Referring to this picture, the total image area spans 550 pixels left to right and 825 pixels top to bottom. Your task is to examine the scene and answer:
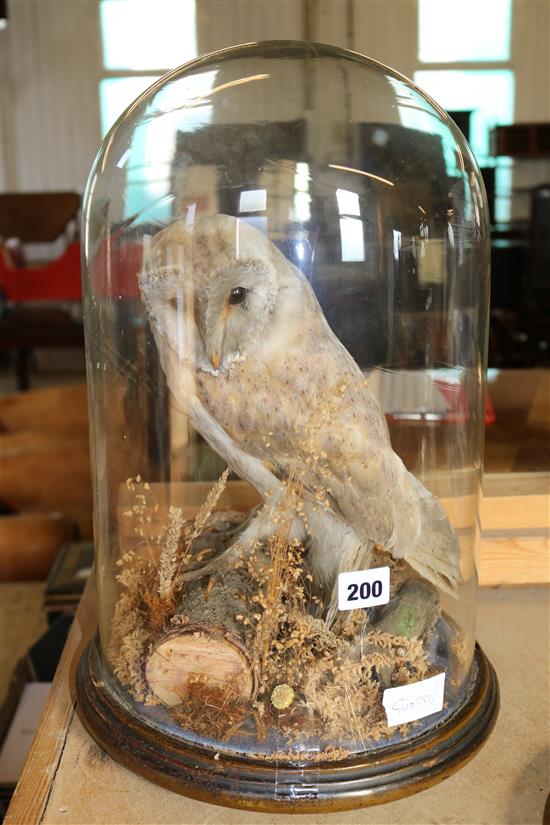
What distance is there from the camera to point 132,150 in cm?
88

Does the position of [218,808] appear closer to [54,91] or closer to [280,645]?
[280,645]

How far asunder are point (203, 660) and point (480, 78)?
20.4ft

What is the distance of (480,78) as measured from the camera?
6.14 meters

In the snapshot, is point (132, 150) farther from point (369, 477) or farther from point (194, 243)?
point (369, 477)

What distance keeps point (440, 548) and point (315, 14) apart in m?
0.67

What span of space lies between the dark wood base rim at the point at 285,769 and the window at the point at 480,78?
5.24 meters

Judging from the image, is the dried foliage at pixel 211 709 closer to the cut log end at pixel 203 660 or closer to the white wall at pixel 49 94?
the cut log end at pixel 203 660

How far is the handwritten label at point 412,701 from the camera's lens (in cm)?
77

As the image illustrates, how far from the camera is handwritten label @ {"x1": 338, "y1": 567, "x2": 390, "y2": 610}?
789 millimetres

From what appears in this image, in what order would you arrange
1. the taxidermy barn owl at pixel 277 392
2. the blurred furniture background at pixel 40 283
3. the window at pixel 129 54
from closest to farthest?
the taxidermy barn owl at pixel 277 392 < the blurred furniture background at pixel 40 283 < the window at pixel 129 54

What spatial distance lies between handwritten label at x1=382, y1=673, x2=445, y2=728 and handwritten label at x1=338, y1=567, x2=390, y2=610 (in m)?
0.08

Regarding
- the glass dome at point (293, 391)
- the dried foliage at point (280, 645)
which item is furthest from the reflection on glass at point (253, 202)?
the dried foliage at point (280, 645)

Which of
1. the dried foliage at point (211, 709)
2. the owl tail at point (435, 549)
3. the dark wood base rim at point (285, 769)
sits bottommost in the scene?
the dark wood base rim at point (285, 769)

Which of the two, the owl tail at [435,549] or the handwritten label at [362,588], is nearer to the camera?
the handwritten label at [362,588]
